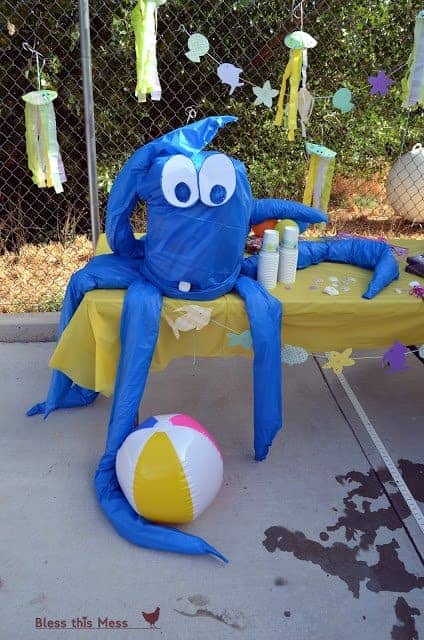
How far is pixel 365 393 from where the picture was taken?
3236mm

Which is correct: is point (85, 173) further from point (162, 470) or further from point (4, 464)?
point (162, 470)

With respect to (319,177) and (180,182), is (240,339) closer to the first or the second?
(180,182)

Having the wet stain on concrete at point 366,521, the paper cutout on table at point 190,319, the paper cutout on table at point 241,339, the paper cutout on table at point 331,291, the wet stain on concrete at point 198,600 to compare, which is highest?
the paper cutout on table at point 331,291

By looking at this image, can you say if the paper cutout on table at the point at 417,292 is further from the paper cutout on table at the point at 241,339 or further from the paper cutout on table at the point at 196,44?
the paper cutout on table at the point at 196,44

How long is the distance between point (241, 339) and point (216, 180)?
629mm

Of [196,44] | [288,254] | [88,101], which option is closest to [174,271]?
[288,254]

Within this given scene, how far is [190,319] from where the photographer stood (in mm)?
2342

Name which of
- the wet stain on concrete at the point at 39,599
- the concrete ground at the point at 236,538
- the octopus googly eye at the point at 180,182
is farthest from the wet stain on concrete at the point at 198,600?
the octopus googly eye at the point at 180,182

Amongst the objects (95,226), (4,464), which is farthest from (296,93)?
(4,464)

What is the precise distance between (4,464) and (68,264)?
229 cm

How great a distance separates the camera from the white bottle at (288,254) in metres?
2.53

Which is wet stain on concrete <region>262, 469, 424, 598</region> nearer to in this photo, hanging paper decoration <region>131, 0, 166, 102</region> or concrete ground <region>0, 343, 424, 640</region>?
concrete ground <region>0, 343, 424, 640</region>

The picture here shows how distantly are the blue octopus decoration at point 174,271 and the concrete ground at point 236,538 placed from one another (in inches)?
5.3

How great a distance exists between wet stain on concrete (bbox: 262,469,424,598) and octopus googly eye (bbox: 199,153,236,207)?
1256 mm
